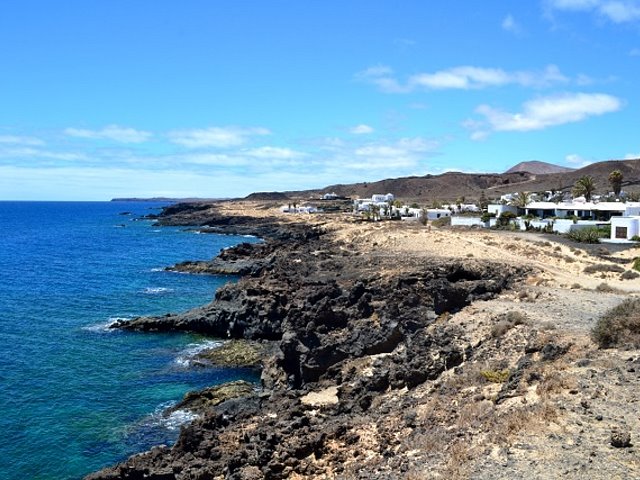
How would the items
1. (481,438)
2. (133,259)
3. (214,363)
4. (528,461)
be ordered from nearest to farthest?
(528,461), (481,438), (214,363), (133,259)

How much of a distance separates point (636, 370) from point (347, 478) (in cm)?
864

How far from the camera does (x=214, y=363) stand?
33.3 metres

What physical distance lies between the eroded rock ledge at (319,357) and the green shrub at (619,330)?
4667 millimetres

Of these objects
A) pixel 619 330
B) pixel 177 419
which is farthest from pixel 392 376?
pixel 177 419

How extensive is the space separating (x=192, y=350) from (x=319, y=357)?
1255 centimetres

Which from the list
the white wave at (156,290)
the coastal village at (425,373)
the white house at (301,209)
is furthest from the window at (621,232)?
the white house at (301,209)

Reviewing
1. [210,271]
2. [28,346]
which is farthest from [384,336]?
[210,271]

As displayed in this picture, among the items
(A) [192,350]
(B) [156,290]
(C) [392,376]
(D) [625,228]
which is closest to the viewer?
(C) [392,376]

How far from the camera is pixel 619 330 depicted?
62.9 feet

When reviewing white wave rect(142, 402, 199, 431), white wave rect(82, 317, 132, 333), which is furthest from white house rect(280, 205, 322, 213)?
white wave rect(142, 402, 199, 431)

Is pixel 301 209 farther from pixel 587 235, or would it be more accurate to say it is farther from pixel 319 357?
pixel 319 357

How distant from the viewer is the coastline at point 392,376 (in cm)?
1555

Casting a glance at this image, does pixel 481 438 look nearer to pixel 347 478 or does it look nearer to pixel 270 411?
pixel 347 478

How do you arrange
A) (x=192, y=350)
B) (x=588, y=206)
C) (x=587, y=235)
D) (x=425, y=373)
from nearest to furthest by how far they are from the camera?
1. (x=425, y=373)
2. (x=192, y=350)
3. (x=587, y=235)
4. (x=588, y=206)
